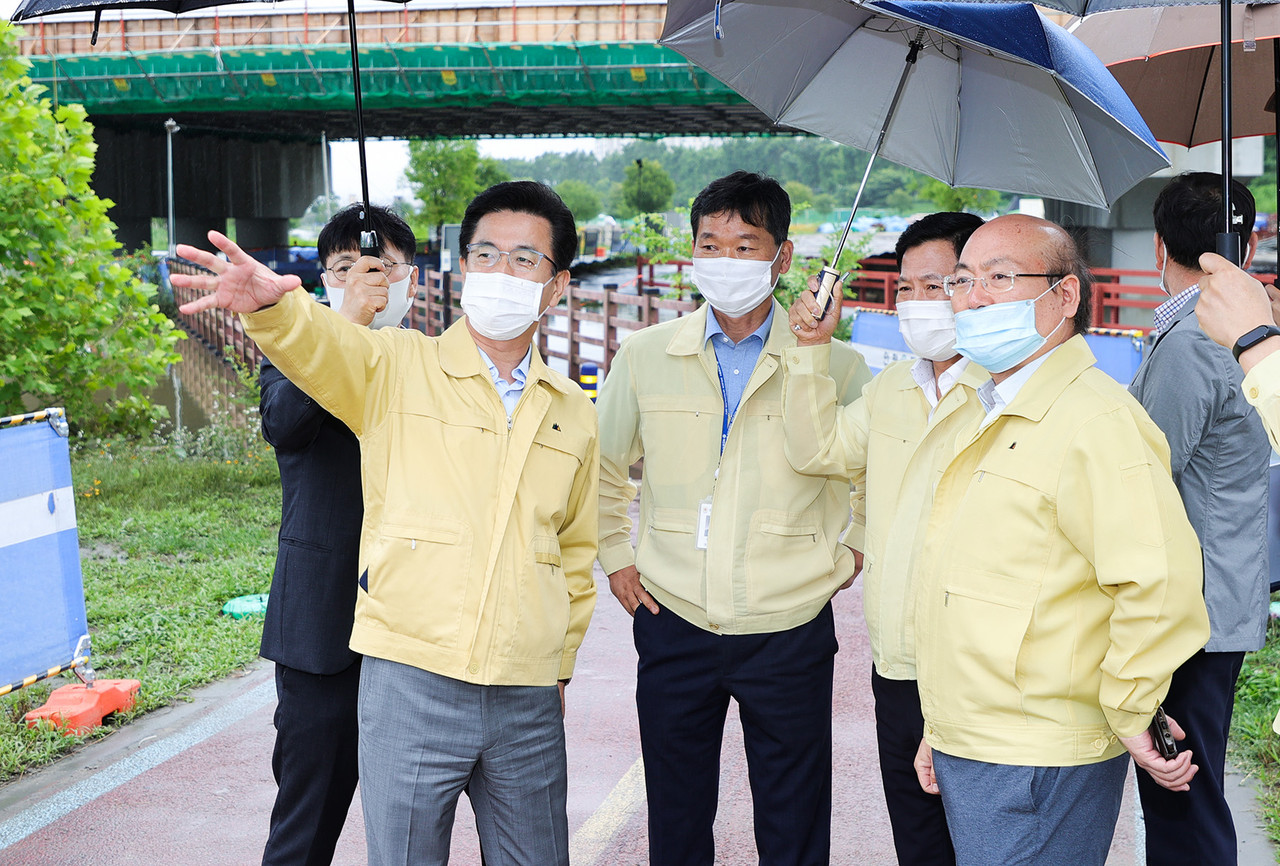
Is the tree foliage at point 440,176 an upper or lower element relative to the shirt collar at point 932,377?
upper

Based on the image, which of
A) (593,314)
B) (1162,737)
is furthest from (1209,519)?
(593,314)

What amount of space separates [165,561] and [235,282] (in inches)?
247

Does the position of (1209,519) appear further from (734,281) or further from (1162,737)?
(734,281)

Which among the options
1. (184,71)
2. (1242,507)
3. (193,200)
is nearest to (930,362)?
(1242,507)

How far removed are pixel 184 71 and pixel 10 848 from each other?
2976 centimetres

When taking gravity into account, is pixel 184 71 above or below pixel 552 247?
above

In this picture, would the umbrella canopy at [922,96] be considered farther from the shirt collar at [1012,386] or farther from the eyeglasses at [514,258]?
the eyeglasses at [514,258]

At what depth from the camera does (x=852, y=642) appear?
251 inches

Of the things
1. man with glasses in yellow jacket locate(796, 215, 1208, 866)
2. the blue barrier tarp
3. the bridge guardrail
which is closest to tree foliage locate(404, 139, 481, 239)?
the bridge guardrail

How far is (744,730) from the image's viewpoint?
332cm

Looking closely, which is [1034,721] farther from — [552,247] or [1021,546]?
[552,247]

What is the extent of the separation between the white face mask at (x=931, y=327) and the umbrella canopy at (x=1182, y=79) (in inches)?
48.1

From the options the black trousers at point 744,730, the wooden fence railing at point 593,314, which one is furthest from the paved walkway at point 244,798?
the wooden fence railing at point 593,314

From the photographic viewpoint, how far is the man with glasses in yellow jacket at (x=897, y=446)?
9.86 feet
